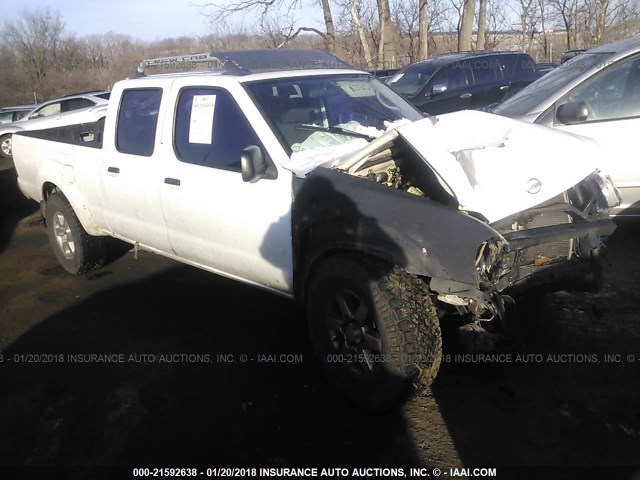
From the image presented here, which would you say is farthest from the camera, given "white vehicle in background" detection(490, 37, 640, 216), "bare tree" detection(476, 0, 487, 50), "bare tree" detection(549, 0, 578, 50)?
"bare tree" detection(549, 0, 578, 50)

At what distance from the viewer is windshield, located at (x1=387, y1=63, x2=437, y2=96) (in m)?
10.7

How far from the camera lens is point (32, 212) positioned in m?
9.12

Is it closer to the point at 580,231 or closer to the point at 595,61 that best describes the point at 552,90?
the point at 595,61

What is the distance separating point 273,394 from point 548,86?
4.10m

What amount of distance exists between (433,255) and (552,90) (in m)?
3.48

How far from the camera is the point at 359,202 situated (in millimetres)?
2938

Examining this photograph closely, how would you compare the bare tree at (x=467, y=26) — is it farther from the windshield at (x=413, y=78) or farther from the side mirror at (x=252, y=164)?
the side mirror at (x=252, y=164)

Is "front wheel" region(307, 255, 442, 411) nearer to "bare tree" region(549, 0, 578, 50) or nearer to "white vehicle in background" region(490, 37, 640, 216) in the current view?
"white vehicle in background" region(490, 37, 640, 216)

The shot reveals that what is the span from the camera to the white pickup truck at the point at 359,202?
2.79 metres

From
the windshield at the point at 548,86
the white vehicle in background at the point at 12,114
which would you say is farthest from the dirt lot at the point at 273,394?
the white vehicle in background at the point at 12,114

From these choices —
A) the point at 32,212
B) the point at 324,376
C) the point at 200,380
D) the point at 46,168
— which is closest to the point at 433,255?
the point at 324,376

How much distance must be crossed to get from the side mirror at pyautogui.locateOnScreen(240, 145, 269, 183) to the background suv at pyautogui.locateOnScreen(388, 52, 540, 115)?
7120 millimetres

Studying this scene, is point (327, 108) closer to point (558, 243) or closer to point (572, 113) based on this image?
point (558, 243)

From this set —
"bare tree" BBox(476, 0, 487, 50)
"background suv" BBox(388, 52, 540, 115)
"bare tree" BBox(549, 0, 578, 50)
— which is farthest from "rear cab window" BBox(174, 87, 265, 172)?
"bare tree" BBox(549, 0, 578, 50)
